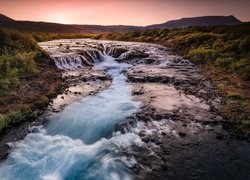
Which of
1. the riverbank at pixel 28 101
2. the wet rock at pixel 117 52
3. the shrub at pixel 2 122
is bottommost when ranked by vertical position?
the wet rock at pixel 117 52

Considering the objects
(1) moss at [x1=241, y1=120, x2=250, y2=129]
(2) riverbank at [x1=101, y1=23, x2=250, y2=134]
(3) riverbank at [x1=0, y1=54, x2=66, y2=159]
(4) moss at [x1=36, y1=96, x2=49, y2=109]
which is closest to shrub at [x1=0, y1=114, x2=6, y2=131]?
(3) riverbank at [x1=0, y1=54, x2=66, y2=159]

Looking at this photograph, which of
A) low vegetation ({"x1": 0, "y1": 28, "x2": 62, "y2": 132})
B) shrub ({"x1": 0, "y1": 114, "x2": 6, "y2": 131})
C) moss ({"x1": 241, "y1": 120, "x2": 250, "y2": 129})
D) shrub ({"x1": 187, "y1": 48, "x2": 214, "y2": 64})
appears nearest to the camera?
shrub ({"x1": 0, "y1": 114, "x2": 6, "y2": 131})

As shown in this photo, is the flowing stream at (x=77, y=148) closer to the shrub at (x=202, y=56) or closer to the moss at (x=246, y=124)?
the moss at (x=246, y=124)

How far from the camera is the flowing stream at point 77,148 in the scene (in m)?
7.88

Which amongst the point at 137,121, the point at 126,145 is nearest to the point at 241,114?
the point at 137,121

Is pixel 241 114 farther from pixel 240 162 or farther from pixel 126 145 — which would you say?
pixel 126 145

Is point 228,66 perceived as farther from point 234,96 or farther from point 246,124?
point 246,124

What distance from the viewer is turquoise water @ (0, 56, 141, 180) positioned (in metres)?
7.88

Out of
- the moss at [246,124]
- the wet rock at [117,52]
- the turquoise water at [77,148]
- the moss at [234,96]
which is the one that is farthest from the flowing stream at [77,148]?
the wet rock at [117,52]

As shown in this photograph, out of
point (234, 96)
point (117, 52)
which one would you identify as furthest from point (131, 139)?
point (117, 52)

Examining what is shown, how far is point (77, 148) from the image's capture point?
9.20 m

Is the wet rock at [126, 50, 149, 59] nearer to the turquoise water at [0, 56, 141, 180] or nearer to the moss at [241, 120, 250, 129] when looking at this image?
the turquoise water at [0, 56, 141, 180]

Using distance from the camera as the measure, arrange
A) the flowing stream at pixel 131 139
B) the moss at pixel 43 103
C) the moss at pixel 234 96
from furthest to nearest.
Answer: the moss at pixel 234 96, the moss at pixel 43 103, the flowing stream at pixel 131 139

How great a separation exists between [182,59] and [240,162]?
1940 centimetres
